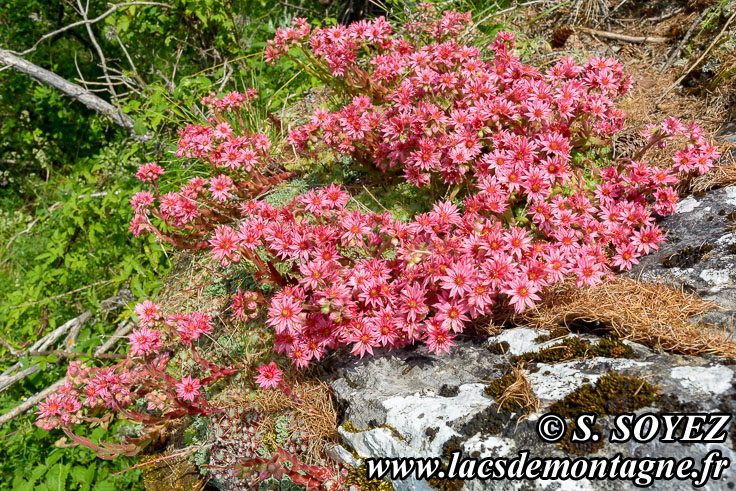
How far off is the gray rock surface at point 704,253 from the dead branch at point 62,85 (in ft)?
17.5

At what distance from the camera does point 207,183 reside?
13.4ft

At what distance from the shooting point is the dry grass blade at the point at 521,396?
2.12 meters

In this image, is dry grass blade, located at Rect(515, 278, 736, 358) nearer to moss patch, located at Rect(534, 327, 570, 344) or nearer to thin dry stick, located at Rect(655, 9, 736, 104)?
moss patch, located at Rect(534, 327, 570, 344)

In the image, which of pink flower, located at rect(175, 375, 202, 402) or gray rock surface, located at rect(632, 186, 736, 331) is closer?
gray rock surface, located at rect(632, 186, 736, 331)

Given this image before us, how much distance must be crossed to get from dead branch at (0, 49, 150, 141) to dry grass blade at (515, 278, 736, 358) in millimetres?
4908

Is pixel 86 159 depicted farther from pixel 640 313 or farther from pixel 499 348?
pixel 640 313

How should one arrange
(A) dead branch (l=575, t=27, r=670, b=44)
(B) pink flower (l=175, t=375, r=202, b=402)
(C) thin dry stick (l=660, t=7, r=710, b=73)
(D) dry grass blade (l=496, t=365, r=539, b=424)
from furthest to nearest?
(A) dead branch (l=575, t=27, r=670, b=44) → (C) thin dry stick (l=660, t=7, r=710, b=73) → (B) pink flower (l=175, t=375, r=202, b=402) → (D) dry grass blade (l=496, t=365, r=539, b=424)

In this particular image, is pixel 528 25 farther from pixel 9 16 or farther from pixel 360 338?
pixel 9 16

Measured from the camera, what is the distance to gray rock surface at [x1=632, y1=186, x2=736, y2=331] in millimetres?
2547

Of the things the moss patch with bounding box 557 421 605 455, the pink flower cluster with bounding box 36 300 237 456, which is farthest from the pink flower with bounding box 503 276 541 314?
the pink flower cluster with bounding box 36 300 237 456

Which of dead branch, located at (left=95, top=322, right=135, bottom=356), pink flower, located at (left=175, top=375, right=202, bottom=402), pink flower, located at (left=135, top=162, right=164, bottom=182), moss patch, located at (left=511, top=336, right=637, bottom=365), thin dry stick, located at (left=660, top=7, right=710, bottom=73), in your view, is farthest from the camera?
thin dry stick, located at (left=660, top=7, right=710, bottom=73)

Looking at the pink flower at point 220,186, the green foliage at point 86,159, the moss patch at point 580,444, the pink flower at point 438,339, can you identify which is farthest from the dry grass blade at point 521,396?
the green foliage at point 86,159

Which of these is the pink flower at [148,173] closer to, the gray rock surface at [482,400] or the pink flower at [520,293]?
the gray rock surface at [482,400]

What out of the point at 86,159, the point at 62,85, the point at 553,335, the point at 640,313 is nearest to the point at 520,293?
the point at 553,335
